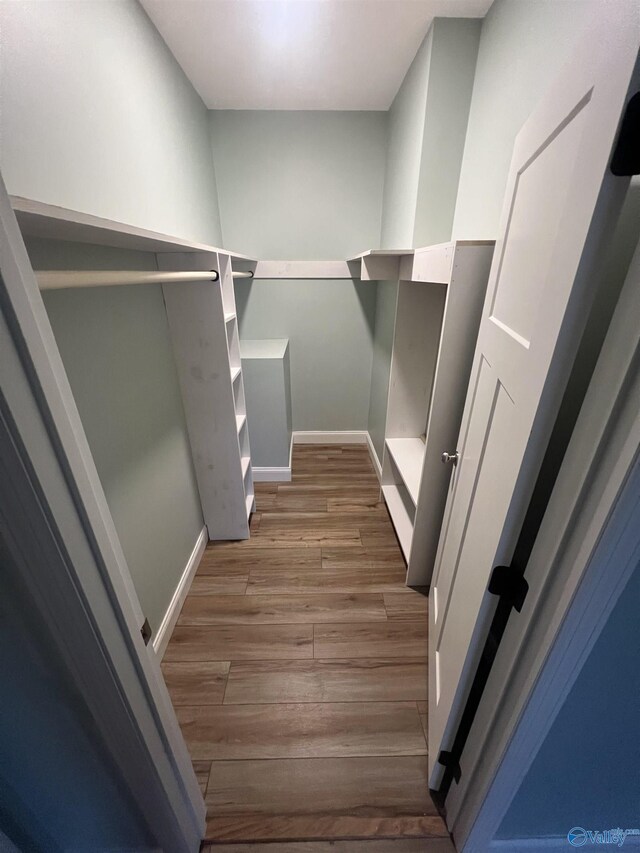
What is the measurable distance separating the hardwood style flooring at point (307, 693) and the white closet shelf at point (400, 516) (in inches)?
5.0

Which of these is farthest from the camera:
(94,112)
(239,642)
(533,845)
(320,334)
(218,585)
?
(320,334)

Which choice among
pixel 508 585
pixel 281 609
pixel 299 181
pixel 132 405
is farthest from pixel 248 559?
pixel 299 181

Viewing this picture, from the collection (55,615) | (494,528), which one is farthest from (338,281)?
(55,615)

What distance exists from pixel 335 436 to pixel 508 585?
103 inches

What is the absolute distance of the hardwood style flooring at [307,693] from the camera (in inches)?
39.0

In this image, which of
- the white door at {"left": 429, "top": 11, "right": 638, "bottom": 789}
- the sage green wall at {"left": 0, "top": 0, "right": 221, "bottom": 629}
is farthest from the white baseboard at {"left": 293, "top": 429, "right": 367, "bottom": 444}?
the white door at {"left": 429, "top": 11, "right": 638, "bottom": 789}

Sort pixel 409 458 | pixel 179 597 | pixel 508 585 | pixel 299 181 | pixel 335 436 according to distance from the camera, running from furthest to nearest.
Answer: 1. pixel 335 436
2. pixel 299 181
3. pixel 409 458
4. pixel 179 597
5. pixel 508 585

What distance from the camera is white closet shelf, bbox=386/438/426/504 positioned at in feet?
5.84

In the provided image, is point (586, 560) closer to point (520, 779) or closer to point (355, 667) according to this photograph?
point (520, 779)

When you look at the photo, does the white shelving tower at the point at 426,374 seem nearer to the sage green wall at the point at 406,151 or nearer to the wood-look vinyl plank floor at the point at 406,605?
the wood-look vinyl plank floor at the point at 406,605

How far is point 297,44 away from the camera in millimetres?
1570

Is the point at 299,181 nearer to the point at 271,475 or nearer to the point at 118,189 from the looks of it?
the point at 118,189

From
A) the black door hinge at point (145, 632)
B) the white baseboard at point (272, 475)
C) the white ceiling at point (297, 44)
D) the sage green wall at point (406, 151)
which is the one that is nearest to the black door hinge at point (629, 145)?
the black door hinge at point (145, 632)

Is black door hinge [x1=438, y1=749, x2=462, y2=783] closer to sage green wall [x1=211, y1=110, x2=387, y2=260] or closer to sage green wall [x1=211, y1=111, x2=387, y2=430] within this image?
sage green wall [x1=211, y1=111, x2=387, y2=430]
